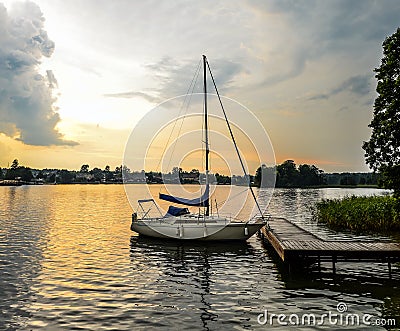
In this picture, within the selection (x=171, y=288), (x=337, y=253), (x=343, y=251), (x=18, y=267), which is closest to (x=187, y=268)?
(x=171, y=288)

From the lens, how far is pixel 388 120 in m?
26.4

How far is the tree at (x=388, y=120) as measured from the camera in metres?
26.1

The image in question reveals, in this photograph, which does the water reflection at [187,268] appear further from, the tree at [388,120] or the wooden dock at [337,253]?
the tree at [388,120]

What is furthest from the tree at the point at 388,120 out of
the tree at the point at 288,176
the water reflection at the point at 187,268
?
the tree at the point at 288,176

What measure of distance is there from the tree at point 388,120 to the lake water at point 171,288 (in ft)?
30.0

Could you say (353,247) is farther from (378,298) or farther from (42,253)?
(42,253)

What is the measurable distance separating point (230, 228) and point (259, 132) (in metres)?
6.95

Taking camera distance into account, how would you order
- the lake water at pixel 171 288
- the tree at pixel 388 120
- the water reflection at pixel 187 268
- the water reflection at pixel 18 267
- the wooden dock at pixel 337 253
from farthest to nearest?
1. the tree at pixel 388 120
2. the wooden dock at pixel 337 253
3. the water reflection at pixel 187 268
4. the water reflection at pixel 18 267
5. the lake water at pixel 171 288

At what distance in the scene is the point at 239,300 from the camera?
15.0 m

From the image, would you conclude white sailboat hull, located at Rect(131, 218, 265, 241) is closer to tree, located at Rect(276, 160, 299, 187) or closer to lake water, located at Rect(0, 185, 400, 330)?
lake water, located at Rect(0, 185, 400, 330)

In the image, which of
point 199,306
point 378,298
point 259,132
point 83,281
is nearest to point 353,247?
point 378,298

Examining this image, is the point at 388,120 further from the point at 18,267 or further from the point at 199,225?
the point at 18,267

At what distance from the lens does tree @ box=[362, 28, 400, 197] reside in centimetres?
2609

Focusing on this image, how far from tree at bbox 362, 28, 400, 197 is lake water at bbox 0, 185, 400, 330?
360 inches
